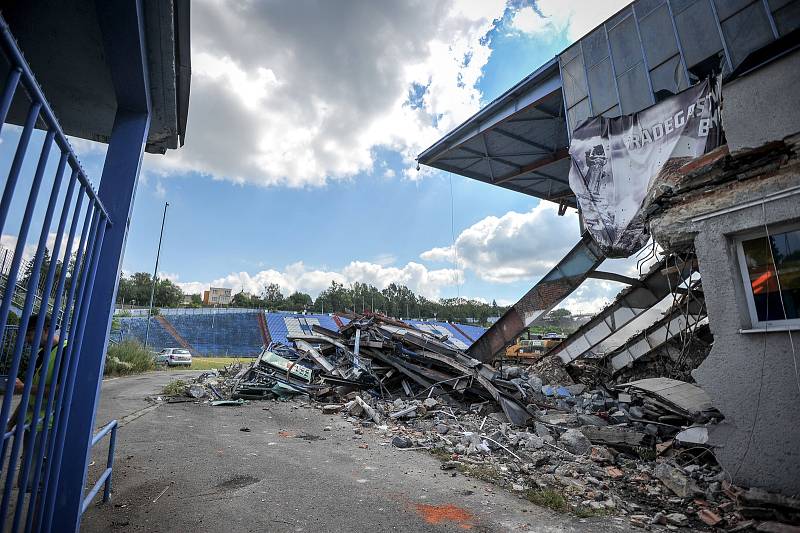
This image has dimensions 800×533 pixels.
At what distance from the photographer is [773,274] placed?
381 centimetres

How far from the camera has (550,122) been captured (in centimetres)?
1121

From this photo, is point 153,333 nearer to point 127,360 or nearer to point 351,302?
point 127,360

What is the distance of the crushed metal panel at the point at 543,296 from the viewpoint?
28.0ft

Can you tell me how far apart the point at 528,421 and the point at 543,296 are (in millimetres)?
3457

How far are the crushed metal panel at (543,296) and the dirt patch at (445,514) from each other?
6.61 metres

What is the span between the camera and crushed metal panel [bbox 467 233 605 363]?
8.53m

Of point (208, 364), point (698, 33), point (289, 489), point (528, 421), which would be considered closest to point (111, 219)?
point (289, 489)

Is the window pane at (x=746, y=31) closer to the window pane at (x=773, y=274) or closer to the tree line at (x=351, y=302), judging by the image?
the window pane at (x=773, y=274)

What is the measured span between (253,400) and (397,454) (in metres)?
5.44

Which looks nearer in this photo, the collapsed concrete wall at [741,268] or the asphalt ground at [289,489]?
the asphalt ground at [289,489]

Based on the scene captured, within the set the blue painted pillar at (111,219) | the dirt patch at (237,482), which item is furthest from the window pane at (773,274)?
the blue painted pillar at (111,219)

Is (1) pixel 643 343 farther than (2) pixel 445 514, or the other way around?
(1) pixel 643 343

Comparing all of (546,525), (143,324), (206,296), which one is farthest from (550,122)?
(206,296)

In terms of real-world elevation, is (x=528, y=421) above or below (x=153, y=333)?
below
